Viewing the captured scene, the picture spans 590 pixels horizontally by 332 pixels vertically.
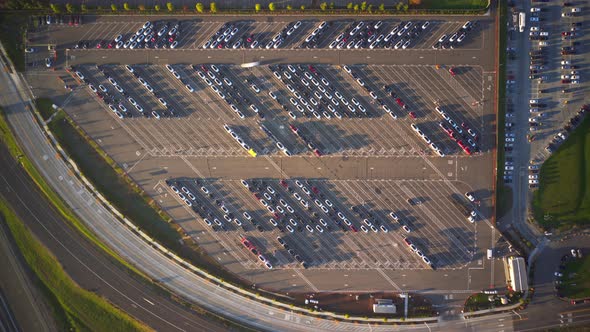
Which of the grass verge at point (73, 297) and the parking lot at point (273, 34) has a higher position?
the parking lot at point (273, 34)

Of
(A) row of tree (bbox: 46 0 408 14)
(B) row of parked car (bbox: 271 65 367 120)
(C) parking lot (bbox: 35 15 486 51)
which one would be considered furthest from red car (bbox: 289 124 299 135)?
(A) row of tree (bbox: 46 0 408 14)

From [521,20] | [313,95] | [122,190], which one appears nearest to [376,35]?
[313,95]

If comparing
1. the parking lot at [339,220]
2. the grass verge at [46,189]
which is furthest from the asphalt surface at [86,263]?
the parking lot at [339,220]

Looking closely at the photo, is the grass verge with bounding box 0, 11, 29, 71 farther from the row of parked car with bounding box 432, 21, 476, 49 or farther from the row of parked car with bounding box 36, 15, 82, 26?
the row of parked car with bounding box 432, 21, 476, 49

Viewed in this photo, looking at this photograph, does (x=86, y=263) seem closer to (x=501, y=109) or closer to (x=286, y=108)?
(x=286, y=108)

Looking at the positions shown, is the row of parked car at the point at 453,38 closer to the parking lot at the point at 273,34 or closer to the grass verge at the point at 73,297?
the parking lot at the point at 273,34

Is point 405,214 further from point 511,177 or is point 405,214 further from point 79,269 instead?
point 79,269
